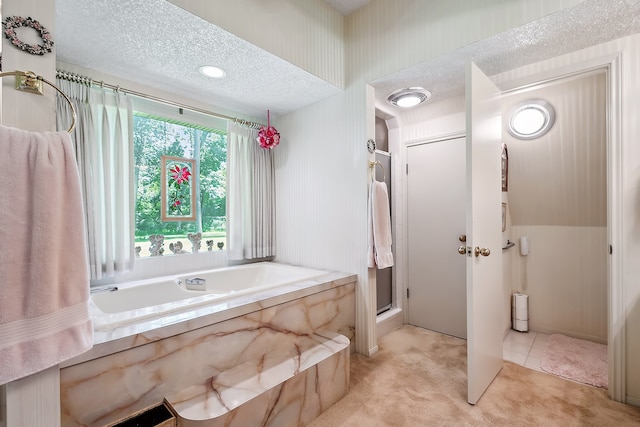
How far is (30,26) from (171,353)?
4.50 ft

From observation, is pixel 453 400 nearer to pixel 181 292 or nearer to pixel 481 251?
pixel 481 251

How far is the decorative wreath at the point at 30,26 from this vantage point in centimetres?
94

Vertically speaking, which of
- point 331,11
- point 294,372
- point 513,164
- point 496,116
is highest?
point 331,11

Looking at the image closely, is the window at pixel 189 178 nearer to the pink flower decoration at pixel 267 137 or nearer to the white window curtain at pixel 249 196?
the white window curtain at pixel 249 196

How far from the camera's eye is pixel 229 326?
1.53m

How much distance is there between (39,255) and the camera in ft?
3.05

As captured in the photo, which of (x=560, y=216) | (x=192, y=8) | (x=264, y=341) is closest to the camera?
(x=192, y=8)

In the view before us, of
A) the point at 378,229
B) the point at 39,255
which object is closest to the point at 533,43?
the point at 378,229

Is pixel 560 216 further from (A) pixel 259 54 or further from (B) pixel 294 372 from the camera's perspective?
(A) pixel 259 54

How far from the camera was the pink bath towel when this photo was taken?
2.92ft

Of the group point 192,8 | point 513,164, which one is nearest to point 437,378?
point 513,164

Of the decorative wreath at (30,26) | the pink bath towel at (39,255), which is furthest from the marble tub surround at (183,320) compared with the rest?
the decorative wreath at (30,26)

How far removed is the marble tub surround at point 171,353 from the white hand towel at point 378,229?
24.3 inches

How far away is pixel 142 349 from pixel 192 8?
5.53 feet
